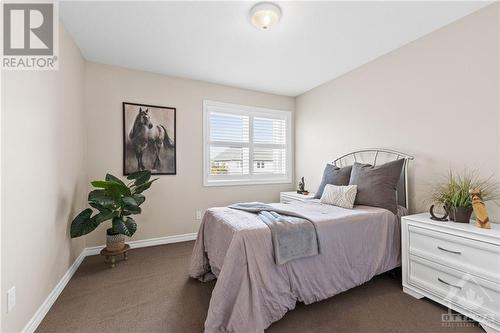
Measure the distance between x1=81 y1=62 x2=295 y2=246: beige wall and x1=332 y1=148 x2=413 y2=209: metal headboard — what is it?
1.68m

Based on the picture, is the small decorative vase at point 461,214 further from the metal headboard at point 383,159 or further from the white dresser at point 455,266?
the metal headboard at point 383,159

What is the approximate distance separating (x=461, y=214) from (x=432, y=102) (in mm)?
1155

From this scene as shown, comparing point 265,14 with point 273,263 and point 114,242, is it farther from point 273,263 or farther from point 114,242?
point 114,242

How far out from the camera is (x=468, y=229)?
1611 mm

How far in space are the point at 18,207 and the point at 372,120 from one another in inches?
139

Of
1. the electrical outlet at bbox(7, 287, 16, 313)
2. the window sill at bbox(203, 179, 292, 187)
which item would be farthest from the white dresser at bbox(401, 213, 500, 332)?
the electrical outlet at bbox(7, 287, 16, 313)

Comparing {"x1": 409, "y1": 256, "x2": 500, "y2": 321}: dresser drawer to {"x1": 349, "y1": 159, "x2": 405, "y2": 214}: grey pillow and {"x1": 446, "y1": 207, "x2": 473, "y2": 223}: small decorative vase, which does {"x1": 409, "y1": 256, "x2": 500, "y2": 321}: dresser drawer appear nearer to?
{"x1": 446, "y1": 207, "x2": 473, "y2": 223}: small decorative vase

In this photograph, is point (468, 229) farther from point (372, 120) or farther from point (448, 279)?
point (372, 120)

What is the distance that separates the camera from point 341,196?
7.96 ft

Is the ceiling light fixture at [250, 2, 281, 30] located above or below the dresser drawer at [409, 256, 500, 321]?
above

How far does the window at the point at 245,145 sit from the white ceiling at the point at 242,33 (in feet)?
2.59

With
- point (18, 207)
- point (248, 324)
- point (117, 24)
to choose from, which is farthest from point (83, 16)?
point (248, 324)

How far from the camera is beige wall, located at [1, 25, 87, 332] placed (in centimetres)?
132

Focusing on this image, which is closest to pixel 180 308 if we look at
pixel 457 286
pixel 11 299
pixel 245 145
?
pixel 11 299
